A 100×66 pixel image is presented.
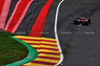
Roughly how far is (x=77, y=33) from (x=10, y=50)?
7.44 m

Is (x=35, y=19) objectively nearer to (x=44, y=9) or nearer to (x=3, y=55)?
(x=44, y=9)

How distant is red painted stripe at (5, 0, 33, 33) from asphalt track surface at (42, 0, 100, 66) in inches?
116

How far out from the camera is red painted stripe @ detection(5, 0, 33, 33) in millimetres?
26930

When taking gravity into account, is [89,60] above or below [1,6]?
below

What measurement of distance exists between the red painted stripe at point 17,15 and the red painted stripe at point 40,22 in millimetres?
1863

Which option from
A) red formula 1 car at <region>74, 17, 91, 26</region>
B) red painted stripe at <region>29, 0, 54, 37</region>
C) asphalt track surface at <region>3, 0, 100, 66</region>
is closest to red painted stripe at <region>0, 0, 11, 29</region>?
asphalt track surface at <region>3, 0, 100, 66</region>

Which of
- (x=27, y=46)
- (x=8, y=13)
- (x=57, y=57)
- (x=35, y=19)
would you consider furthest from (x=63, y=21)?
(x=57, y=57)

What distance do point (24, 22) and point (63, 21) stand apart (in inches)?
160

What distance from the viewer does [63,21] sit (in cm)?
2859

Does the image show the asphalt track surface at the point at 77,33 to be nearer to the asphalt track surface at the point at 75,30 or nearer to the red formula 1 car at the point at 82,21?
the asphalt track surface at the point at 75,30

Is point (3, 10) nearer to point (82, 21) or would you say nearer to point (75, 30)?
point (82, 21)

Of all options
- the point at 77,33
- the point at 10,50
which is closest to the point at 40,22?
the point at 77,33

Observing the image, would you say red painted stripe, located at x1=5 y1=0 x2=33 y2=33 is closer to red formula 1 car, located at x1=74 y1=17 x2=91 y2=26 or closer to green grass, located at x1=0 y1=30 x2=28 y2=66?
green grass, located at x1=0 y1=30 x2=28 y2=66

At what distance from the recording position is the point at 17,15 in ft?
98.8
